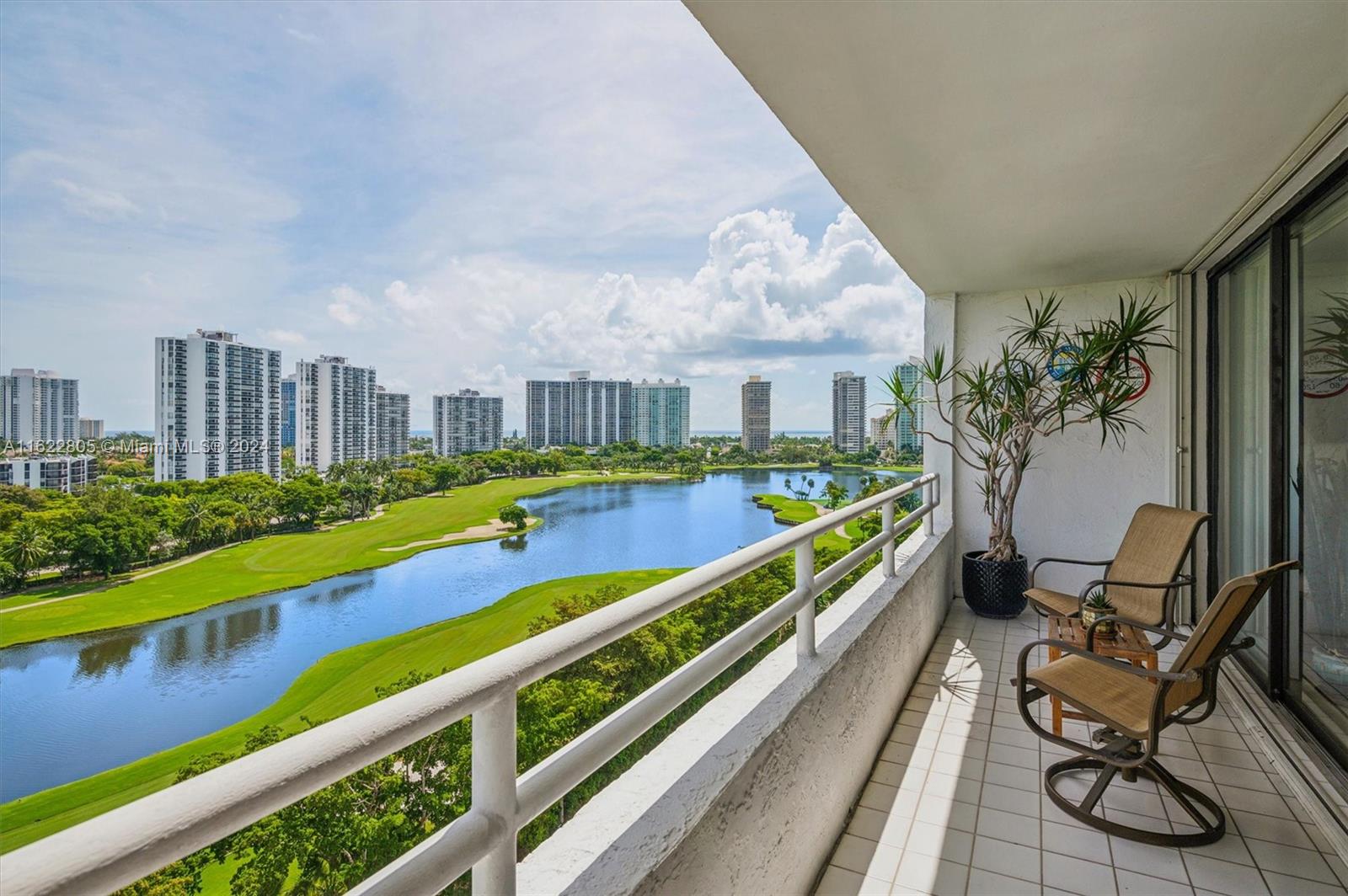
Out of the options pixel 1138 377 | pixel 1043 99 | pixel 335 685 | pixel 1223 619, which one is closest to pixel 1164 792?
pixel 1223 619

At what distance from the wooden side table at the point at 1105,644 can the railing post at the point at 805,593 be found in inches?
48.8

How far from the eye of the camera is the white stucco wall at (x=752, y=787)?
100 centimetres

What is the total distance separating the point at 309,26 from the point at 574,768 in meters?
12.9

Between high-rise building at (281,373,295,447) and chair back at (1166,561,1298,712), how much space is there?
1161 cm

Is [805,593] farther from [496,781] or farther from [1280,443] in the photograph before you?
[1280,443]

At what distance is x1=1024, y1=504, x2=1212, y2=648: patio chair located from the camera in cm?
295

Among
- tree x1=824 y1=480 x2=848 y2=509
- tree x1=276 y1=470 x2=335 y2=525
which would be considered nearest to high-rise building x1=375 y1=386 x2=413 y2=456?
tree x1=276 y1=470 x2=335 y2=525

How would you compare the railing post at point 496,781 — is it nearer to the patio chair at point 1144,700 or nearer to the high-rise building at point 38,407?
the patio chair at point 1144,700

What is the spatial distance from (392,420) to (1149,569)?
48.1 feet

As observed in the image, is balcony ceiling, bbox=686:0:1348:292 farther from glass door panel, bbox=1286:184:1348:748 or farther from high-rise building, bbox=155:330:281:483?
high-rise building, bbox=155:330:281:483

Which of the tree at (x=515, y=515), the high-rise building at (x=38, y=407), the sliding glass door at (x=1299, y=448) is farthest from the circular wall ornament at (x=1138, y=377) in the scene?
the tree at (x=515, y=515)

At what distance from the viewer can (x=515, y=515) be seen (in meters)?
12.9

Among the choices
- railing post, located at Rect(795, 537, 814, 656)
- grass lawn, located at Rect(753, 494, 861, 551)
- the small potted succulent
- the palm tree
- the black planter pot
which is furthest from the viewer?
grass lawn, located at Rect(753, 494, 861, 551)

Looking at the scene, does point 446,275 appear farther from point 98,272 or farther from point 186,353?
point 186,353
